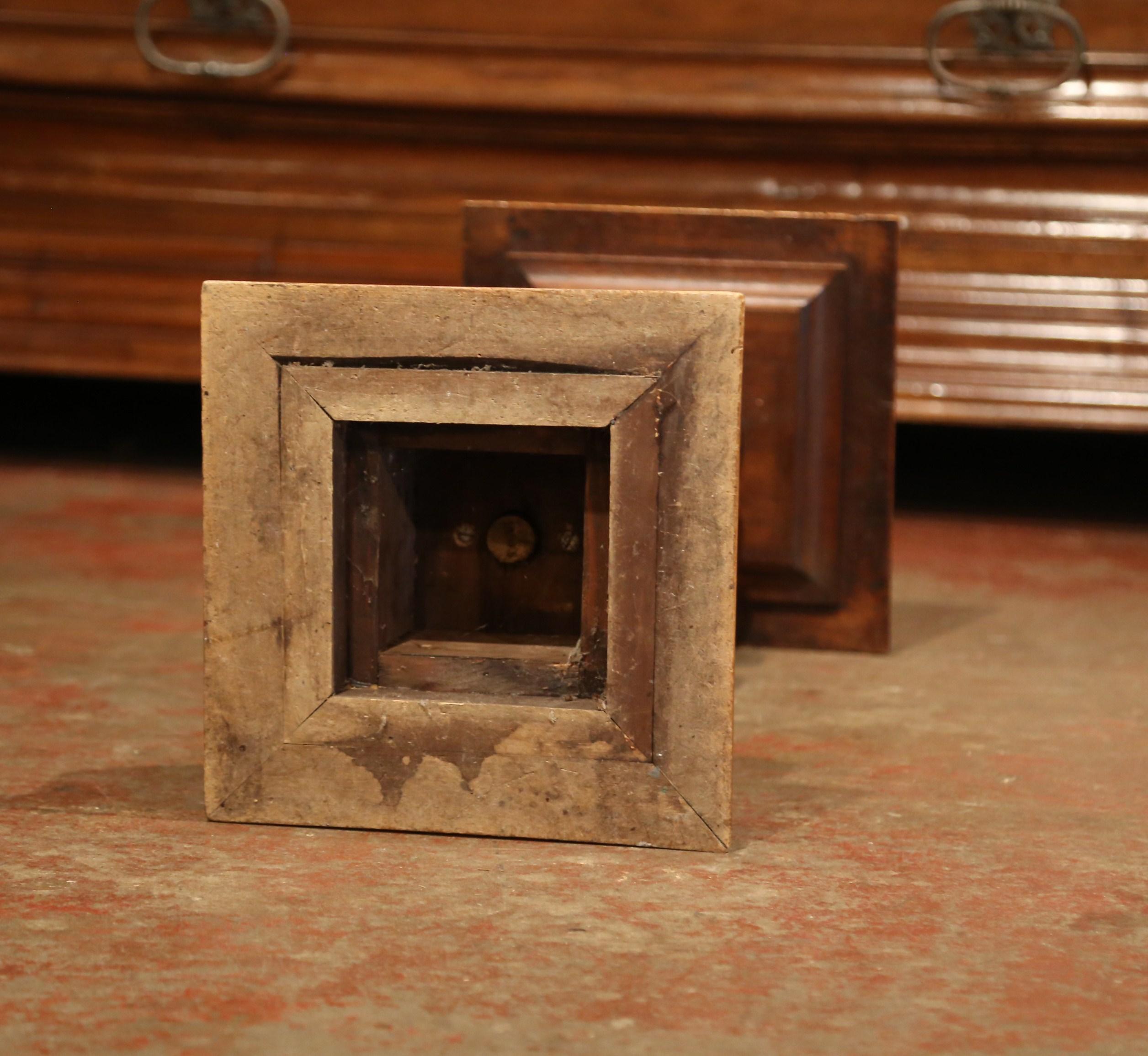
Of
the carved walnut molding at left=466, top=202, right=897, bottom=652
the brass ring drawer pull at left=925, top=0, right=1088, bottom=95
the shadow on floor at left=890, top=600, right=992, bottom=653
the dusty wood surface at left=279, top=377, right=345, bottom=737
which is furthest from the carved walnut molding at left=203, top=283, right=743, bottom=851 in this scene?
the brass ring drawer pull at left=925, top=0, right=1088, bottom=95

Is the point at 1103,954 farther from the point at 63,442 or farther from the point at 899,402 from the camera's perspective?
the point at 63,442

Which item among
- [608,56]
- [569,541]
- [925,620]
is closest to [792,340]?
[925,620]

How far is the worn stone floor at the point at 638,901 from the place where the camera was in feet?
2.90

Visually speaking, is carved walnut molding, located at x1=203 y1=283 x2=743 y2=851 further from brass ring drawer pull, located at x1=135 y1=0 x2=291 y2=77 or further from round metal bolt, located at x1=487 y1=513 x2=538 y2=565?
brass ring drawer pull, located at x1=135 y1=0 x2=291 y2=77

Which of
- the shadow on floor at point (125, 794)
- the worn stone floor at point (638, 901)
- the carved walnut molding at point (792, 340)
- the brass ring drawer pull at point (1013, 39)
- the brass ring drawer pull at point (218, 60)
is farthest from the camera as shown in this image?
the brass ring drawer pull at point (218, 60)

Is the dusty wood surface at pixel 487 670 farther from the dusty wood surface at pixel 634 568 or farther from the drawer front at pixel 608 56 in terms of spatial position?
the drawer front at pixel 608 56

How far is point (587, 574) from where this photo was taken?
1228 mm

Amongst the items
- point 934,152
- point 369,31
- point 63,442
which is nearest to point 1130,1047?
point 934,152

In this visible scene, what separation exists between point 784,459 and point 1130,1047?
1.14m

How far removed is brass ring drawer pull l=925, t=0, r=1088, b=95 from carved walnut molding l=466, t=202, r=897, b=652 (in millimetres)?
1326

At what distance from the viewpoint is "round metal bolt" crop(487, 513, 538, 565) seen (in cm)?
132

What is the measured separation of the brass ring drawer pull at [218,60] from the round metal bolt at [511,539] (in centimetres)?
227

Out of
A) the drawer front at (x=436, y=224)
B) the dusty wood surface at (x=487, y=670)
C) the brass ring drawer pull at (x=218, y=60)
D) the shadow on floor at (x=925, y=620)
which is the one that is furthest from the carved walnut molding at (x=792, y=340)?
the brass ring drawer pull at (x=218, y=60)

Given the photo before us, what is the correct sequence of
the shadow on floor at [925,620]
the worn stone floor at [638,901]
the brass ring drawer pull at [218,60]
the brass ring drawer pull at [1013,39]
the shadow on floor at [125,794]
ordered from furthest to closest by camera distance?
the brass ring drawer pull at [218,60] < the brass ring drawer pull at [1013,39] < the shadow on floor at [925,620] < the shadow on floor at [125,794] < the worn stone floor at [638,901]
